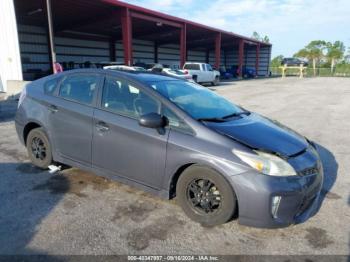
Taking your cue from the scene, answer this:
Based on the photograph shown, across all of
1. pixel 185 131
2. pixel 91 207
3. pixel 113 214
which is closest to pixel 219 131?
pixel 185 131

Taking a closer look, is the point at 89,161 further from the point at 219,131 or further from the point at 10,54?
the point at 10,54

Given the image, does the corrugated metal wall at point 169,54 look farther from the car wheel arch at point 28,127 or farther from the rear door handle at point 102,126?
the rear door handle at point 102,126

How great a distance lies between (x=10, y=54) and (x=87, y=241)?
16.7 meters

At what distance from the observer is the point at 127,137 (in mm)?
3346

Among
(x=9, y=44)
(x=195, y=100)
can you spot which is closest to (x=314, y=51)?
(x=9, y=44)

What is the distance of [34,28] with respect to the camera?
84.4 feet

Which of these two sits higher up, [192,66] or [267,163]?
[192,66]

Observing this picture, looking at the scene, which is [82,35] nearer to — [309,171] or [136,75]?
[136,75]

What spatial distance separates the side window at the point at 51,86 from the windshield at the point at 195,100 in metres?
1.61

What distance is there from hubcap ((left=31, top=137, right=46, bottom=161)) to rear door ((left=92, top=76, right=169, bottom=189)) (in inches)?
45.8

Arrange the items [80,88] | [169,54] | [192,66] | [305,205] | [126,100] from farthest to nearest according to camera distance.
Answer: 1. [169,54]
2. [192,66]
3. [80,88]
4. [126,100]
5. [305,205]

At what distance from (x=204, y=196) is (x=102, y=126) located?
1.50 metres

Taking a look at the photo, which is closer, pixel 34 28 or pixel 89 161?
pixel 89 161

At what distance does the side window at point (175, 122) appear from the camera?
3.07 m
